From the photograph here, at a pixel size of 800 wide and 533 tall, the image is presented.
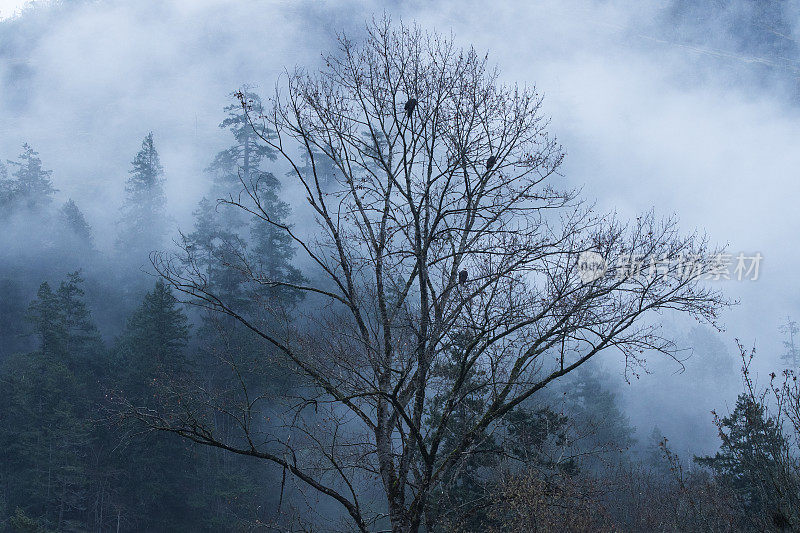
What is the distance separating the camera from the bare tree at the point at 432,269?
7.33 m

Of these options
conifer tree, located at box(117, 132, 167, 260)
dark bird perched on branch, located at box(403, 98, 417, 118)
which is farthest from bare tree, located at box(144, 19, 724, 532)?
conifer tree, located at box(117, 132, 167, 260)

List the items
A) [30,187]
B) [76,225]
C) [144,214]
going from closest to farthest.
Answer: [76,225] < [144,214] < [30,187]

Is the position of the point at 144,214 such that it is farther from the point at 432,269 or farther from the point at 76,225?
the point at 432,269

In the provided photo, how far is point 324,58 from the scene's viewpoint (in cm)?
873

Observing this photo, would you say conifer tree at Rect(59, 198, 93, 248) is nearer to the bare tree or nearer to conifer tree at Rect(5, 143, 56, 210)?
conifer tree at Rect(5, 143, 56, 210)

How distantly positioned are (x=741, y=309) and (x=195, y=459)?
15731 cm

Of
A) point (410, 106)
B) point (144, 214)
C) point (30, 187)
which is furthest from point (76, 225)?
point (410, 106)

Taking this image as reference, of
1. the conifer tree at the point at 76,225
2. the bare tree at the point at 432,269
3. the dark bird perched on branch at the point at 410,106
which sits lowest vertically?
the bare tree at the point at 432,269

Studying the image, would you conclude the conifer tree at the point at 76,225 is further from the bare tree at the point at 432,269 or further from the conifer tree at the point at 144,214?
the bare tree at the point at 432,269

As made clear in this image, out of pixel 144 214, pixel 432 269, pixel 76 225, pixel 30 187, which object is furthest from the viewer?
pixel 30 187

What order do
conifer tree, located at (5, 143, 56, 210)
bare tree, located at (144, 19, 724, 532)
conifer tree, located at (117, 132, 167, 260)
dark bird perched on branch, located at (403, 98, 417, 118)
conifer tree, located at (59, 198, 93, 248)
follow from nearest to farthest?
bare tree, located at (144, 19, 724, 532) < dark bird perched on branch, located at (403, 98, 417, 118) < conifer tree, located at (59, 198, 93, 248) < conifer tree, located at (117, 132, 167, 260) < conifer tree, located at (5, 143, 56, 210)

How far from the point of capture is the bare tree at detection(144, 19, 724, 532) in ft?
24.1

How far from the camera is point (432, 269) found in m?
8.48

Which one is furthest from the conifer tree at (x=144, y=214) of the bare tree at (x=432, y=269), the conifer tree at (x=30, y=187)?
the bare tree at (x=432, y=269)
